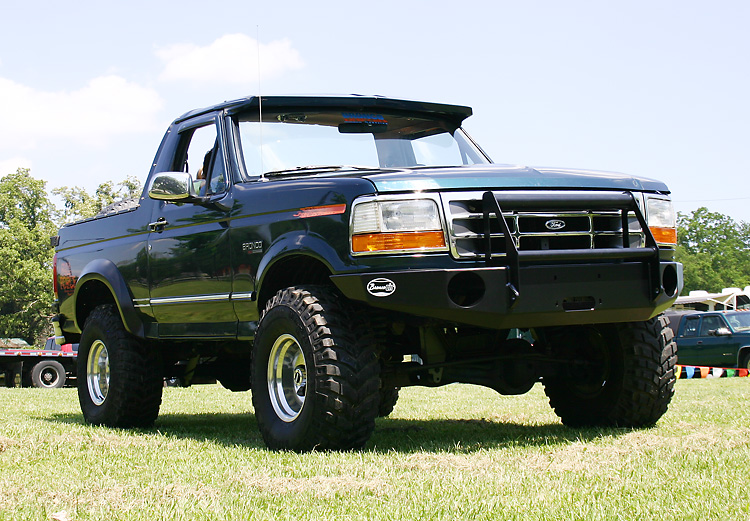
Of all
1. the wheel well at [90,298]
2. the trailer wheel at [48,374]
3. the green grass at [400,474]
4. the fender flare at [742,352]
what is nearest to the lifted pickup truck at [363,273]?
the wheel well at [90,298]

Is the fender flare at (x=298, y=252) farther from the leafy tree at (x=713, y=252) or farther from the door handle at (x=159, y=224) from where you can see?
the leafy tree at (x=713, y=252)

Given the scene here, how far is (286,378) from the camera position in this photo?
5797 mm

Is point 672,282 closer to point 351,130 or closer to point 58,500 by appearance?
point 351,130

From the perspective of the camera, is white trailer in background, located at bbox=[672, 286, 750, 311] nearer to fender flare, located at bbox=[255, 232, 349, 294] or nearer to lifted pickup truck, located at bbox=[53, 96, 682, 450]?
lifted pickup truck, located at bbox=[53, 96, 682, 450]

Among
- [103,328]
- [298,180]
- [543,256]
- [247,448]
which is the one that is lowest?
[247,448]

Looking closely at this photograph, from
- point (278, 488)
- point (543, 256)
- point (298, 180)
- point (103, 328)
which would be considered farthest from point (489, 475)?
point (103, 328)

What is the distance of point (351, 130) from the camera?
6.79 meters

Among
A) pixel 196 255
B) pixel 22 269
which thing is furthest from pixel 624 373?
pixel 22 269

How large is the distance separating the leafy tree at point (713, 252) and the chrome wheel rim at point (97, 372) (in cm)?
8043

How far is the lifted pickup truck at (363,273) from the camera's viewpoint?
5.15m

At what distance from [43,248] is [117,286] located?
172ft

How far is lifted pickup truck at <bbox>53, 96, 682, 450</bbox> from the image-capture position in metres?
5.15

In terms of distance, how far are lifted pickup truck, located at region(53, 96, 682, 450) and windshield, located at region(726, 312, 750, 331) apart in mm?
17710

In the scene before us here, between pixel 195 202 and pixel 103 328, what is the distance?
194 cm
